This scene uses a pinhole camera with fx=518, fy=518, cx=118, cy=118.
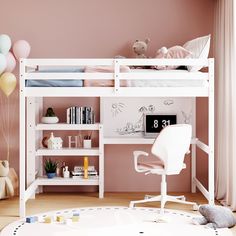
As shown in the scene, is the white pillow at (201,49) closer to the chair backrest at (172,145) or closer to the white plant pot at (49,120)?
the chair backrest at (172,145)

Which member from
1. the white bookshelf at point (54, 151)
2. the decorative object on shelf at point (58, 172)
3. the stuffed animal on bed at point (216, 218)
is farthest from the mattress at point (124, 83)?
the decorative object on shelf at point (58, 172)

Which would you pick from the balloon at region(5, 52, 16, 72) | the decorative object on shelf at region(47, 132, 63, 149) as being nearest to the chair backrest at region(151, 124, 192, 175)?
the decorative object on shelf at region(47, 132, 63, 149)

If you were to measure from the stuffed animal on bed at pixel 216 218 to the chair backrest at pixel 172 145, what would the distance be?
0.53 m

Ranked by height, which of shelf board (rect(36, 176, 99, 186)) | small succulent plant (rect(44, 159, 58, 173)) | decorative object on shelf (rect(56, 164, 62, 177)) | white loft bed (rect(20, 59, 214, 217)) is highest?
white loft bed (rect(20, 59, 214, 217))

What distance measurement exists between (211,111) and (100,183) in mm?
1526

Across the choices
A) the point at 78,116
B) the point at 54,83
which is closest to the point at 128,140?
the point at 78,116

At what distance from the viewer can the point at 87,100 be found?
579 centimetres

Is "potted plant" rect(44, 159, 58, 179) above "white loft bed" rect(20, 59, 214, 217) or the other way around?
the other way around

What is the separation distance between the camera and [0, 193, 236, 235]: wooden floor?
15.9ft

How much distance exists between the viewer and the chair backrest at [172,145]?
4.53 m

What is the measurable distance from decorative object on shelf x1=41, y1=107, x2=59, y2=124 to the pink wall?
26cm

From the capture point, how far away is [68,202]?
17.1 ft

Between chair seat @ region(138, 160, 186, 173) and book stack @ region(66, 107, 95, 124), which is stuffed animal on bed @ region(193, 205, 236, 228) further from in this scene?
book stack @ region(66, 107, 95, 124)

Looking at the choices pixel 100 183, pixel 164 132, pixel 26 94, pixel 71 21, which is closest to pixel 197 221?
pixel 164 132
